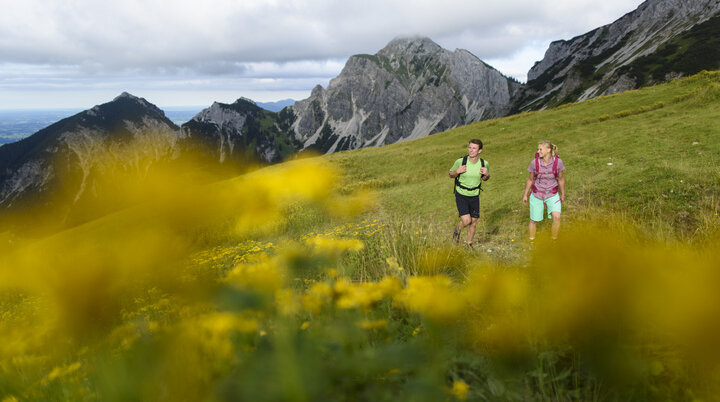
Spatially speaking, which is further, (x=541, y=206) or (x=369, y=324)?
(x=541, y=206)

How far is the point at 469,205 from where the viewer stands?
8141 mm

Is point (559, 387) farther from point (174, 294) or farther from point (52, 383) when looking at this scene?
point (52, 383)

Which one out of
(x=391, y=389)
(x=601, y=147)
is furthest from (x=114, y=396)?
(x=601, y=147)

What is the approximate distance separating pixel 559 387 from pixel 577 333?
0.37m

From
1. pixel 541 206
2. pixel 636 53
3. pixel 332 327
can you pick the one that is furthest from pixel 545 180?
pixel 636 53

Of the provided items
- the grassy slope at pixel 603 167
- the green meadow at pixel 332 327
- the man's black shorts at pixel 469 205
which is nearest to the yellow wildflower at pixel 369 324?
the green meadow at pixel 332 327

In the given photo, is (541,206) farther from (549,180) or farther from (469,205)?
(469,205)

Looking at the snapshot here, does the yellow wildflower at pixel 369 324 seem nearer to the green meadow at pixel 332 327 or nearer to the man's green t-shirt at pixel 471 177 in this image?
the green meadow at pixel 332 327

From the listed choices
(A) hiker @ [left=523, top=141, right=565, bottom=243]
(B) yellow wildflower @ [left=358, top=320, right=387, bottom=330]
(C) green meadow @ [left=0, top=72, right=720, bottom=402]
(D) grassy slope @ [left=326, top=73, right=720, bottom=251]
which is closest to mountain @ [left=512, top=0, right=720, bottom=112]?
(D) grassy slope @ [left=326, top=73, right=720, bottom=251]

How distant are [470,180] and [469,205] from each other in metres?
0.69

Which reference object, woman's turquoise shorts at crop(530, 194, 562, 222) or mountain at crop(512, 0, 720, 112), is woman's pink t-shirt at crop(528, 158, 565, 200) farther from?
mountain at crop(512, 0, 720, 112)

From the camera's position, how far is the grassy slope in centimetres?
829

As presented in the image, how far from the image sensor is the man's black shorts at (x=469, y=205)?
803 centimetres

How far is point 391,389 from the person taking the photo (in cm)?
159
